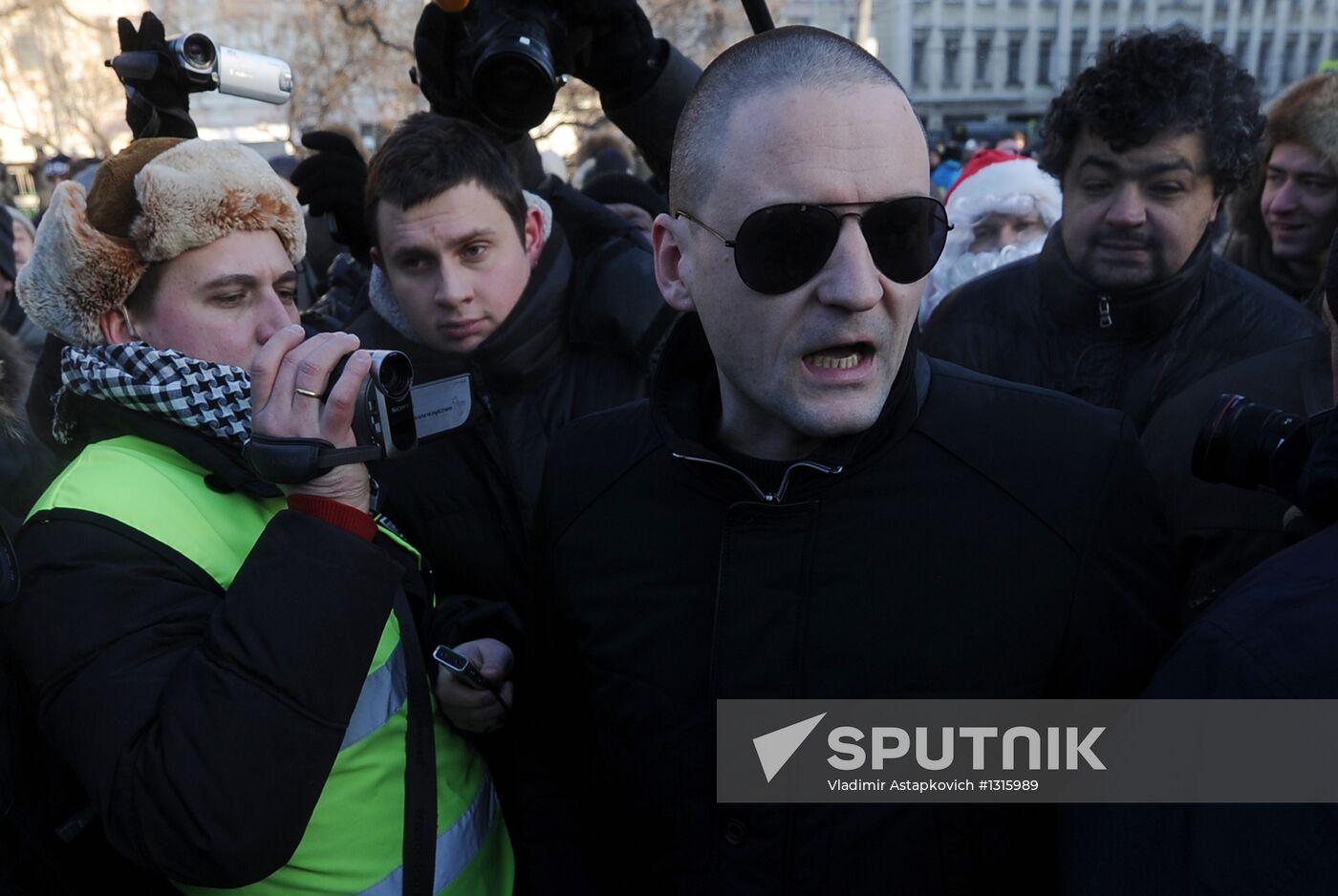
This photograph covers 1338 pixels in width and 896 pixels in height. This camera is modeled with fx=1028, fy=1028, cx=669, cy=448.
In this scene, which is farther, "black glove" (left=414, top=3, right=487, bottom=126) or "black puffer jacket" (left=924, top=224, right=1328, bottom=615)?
"black glove" (left=414, top=3, right=487, bottom=126)

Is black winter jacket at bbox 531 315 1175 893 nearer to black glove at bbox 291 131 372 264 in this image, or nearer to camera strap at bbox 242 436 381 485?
camera strap at bbox 242 436 381 485

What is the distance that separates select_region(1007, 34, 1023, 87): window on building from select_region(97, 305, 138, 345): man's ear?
171 ft

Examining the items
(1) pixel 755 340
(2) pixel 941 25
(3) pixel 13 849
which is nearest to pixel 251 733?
(3) pixel 13 849

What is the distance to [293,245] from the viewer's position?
Answer: 205 cm

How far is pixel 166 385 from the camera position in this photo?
1.67 metres

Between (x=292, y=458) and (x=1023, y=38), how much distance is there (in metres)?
52.7

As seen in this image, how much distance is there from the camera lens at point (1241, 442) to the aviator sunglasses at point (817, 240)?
0.51 meters

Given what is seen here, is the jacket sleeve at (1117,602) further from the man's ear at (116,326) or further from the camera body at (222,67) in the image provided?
the camera body at (222,67)

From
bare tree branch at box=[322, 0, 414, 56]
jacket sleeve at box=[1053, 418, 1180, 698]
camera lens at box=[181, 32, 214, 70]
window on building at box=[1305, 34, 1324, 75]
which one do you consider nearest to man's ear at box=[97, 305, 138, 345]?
camera lens at box=[181, 32, 214, 70]

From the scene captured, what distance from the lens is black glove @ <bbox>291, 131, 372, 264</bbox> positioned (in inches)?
121

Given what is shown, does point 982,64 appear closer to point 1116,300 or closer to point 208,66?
point 1116,300

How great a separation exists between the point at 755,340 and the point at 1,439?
153 centimetres

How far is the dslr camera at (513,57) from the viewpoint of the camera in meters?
2.40

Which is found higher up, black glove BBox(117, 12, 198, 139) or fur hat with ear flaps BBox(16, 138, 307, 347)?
black glove BBox(117, 12, 198, 139)
